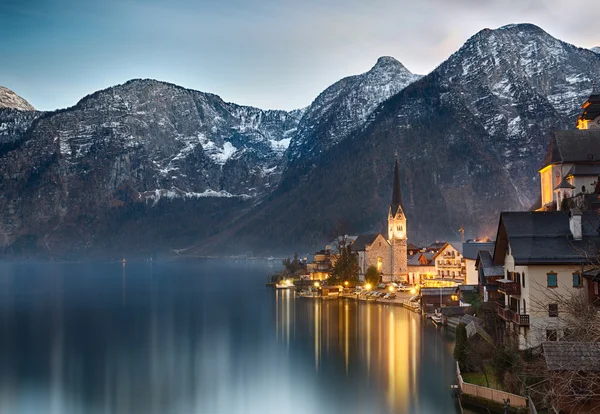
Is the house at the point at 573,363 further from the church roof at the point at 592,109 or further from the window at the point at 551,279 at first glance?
the church roof at the point at 592,109

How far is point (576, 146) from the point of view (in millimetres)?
71062

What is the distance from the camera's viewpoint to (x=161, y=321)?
319 ft

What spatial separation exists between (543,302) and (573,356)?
16.7m

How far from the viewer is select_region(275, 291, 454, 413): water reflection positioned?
48812 mm

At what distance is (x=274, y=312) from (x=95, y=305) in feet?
109

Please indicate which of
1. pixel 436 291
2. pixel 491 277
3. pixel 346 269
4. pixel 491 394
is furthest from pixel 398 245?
pixel 491 394

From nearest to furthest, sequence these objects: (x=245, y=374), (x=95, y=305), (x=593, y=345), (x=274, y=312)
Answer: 1. (x=593, y=345)
2. (x=245, y=374)
3. (x=274, y=312)
4. (x=95, y=305)

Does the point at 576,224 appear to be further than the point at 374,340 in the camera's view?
No

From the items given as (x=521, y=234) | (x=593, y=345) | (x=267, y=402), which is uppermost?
(x=521, y=234)

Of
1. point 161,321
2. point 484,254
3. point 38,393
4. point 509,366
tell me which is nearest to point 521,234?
point 509,366

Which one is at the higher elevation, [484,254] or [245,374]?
[484,254]

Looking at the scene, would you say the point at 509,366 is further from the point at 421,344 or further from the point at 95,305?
the point at 95,305

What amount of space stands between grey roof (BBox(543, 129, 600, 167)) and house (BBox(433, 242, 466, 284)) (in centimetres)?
4437

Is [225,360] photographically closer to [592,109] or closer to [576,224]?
[576,224]
